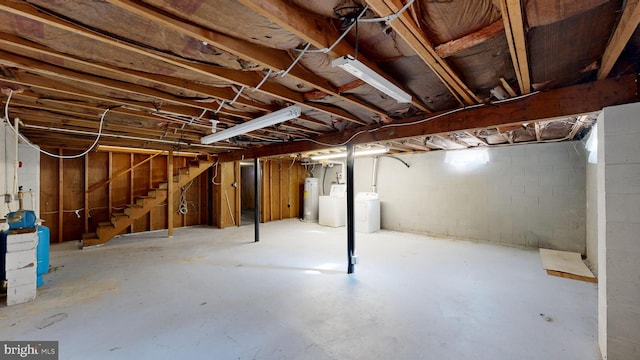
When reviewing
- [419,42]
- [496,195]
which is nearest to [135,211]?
[419,42]

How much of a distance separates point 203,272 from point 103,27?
2991mm

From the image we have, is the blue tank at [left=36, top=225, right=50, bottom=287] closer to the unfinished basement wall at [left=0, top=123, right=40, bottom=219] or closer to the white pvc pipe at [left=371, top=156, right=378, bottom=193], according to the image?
the unfinished basement wall at [left=0, top=123, right=40, bottom=219]

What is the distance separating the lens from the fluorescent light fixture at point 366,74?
136cm

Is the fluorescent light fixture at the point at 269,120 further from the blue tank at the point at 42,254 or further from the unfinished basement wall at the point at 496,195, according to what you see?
the unfinished basement wall at the point at 496,195

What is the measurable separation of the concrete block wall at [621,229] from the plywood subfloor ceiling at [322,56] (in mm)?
208

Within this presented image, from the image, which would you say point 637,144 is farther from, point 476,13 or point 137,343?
point 137,343

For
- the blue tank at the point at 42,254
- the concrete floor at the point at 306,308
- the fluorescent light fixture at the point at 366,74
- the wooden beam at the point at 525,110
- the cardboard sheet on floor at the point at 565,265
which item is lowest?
the concrete floor at the point at 306,308

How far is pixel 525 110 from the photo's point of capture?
2.03 m

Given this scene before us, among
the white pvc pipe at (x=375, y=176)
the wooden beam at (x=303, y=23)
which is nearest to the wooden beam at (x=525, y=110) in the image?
the wooden beam at (x=303, y=23)

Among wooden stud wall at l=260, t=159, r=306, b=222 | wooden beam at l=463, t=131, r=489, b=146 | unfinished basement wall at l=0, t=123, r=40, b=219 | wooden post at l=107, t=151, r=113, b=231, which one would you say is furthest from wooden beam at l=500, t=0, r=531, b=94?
wooden post at l=107, t=151, r=113, b=231

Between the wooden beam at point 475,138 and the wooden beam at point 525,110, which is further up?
the wooden beam at point 475,138

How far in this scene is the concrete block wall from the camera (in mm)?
1563

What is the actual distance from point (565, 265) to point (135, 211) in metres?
7.57

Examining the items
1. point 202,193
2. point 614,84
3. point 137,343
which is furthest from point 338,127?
point 202,193
